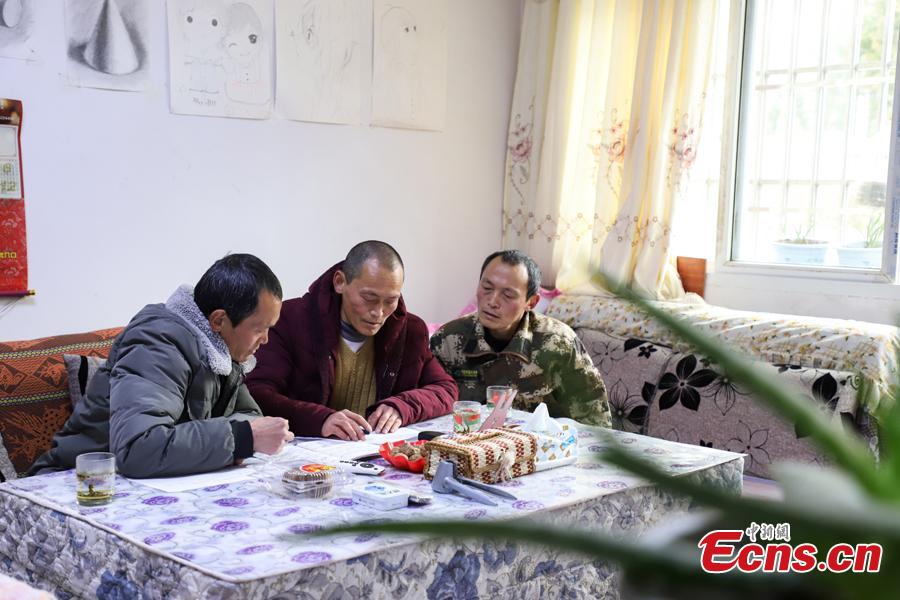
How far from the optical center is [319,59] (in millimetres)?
3877

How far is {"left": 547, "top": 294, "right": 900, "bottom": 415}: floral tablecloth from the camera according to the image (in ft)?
10.6

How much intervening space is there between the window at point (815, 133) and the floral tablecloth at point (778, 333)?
35 centimetres

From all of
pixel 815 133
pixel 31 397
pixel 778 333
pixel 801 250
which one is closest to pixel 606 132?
pixel 815 133

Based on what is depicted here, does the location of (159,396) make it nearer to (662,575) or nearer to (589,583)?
(589,583)

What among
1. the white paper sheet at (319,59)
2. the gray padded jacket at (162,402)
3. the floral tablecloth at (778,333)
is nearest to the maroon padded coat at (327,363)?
the gray padded jacket at (162,402)

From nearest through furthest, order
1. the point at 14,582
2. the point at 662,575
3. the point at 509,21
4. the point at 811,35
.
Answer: the point at 662,575 < the point at 14,582 < the point at 811,35 < the point at 509,21

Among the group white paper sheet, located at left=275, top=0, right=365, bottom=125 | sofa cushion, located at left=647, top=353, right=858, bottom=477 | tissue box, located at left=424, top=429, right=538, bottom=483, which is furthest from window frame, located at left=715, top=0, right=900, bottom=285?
tissue box, located at left=424, top=429, right=538, bottom=483

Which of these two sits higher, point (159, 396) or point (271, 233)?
point (271, 233)

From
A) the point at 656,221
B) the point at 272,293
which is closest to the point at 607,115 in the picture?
the point at 656,221

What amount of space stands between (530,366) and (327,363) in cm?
72

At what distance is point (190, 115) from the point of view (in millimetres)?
3516

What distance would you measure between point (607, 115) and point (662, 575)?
13.5 ft

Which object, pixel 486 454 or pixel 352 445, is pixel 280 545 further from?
pixel 352 445

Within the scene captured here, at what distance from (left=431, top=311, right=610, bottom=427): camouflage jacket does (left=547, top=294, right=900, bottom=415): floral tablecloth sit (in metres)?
0.33
